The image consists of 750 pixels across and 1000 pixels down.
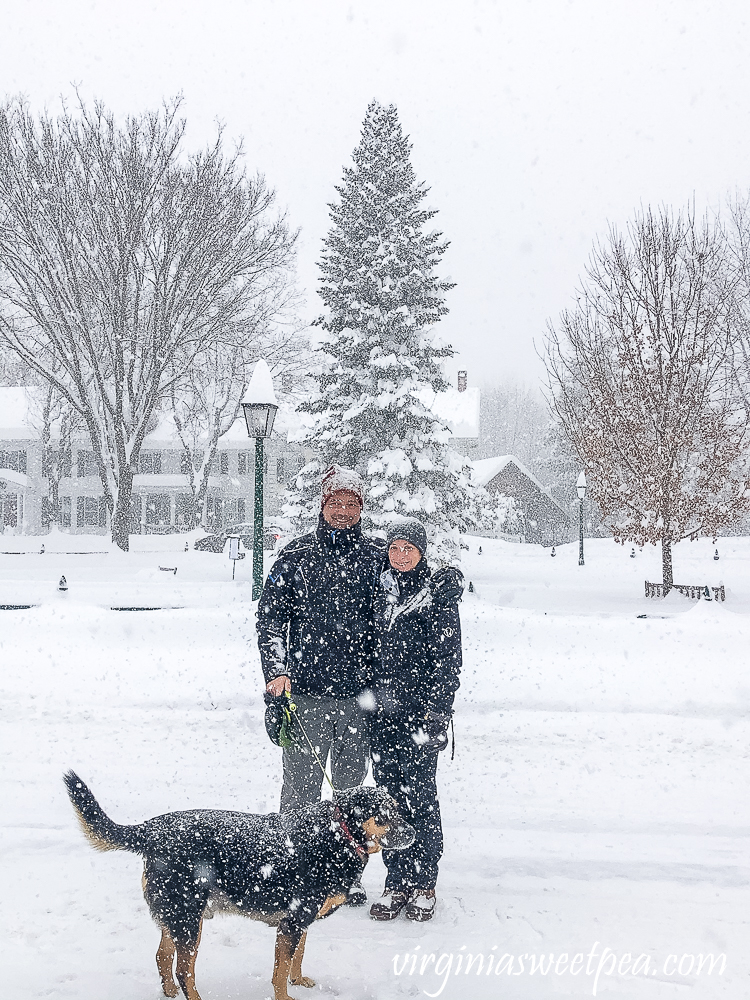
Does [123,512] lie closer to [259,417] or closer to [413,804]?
[259,417]

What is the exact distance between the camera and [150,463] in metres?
49.2

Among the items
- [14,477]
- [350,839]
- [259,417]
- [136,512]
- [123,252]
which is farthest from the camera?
[136,512]

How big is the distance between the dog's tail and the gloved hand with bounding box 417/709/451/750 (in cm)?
146

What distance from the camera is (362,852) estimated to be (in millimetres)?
3010

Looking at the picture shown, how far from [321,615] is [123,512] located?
77.5 ft

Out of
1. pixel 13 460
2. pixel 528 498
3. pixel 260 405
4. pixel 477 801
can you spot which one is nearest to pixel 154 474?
pixel 13 460

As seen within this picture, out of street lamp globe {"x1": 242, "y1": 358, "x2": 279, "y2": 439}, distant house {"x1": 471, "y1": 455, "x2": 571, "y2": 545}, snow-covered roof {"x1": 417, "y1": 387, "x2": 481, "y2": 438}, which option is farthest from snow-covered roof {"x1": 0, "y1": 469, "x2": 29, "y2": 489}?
street lamp globe {"x1": 242, "y1": 358, "x2": 279, "y2": 439}

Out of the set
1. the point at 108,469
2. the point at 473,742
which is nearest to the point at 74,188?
the point at 108,469

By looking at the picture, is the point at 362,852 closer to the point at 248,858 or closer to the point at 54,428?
the point at 248,858

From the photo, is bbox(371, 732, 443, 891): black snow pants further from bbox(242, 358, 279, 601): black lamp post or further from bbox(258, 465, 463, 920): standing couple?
bbox(242, 358, 279, 601): black lamp post

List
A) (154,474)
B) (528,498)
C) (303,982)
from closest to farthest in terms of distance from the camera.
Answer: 1. (303,982)
2. (154,474)
3. (528,498)

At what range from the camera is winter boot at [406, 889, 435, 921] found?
150 inches

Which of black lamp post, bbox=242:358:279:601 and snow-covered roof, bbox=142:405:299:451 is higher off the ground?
snow-covered roof, bbox=142:405:299:451

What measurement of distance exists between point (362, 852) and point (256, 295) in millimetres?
23918
